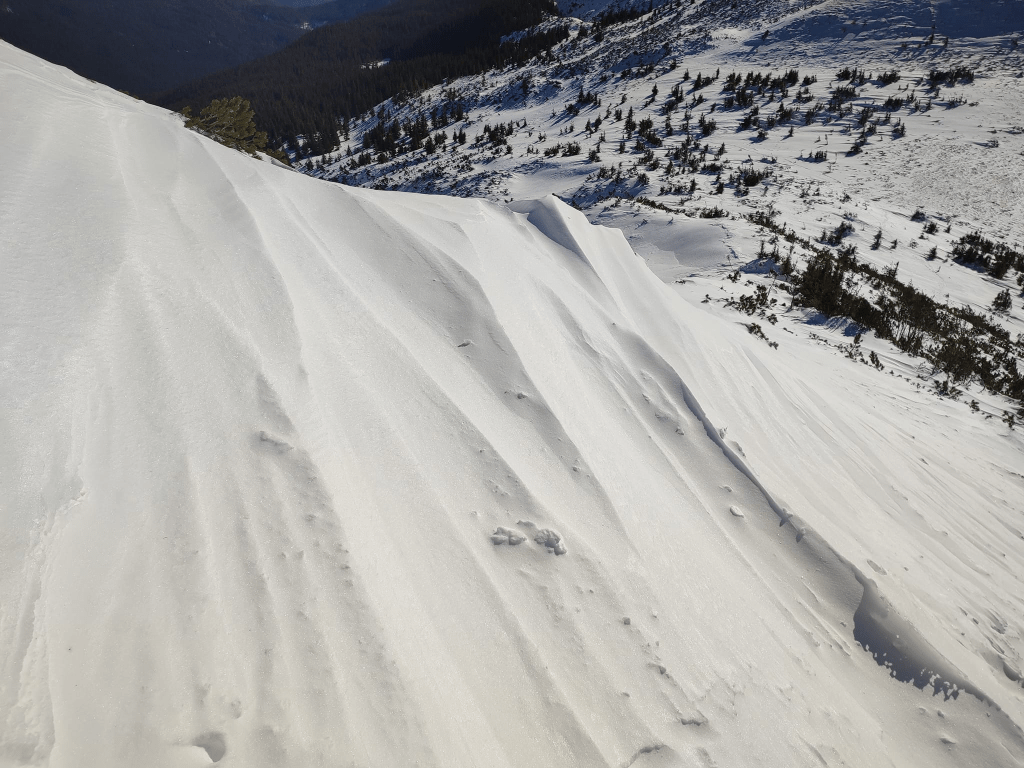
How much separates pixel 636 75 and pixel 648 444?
29497 millimetres

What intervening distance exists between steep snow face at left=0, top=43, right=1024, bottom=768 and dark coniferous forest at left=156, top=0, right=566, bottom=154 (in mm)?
41243

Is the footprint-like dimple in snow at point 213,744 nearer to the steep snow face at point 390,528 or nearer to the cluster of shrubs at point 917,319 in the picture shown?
the steep snow face at point 390,528

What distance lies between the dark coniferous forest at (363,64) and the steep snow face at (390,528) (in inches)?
1624

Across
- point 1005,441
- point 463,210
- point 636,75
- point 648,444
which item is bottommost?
point 1005,441

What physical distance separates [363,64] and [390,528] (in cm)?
9646

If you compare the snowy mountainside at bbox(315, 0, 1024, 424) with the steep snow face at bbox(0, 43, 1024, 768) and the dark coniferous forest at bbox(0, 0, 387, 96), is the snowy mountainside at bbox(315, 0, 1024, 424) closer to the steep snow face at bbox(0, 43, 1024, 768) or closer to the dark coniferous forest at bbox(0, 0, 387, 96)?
the steep snow face at bbox(0, 43, 1024, 768)

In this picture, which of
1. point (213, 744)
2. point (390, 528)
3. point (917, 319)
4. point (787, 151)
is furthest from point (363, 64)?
point (213, 744)

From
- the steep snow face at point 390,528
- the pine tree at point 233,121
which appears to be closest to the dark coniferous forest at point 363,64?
the pine tree at point 233,121

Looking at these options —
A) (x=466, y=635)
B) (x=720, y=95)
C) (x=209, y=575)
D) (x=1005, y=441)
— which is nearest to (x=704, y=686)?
(x=466, y=635)

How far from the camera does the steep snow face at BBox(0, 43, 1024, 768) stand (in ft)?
3.53

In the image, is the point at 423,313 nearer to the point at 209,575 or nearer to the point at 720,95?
the point at 209,575

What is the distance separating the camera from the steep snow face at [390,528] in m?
1.08

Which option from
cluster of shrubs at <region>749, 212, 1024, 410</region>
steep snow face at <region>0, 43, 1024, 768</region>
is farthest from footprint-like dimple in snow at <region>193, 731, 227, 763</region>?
cluster of shrubs at <region>749, 212, 1024, 410</region>

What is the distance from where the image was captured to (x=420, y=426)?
1776 millimetres
